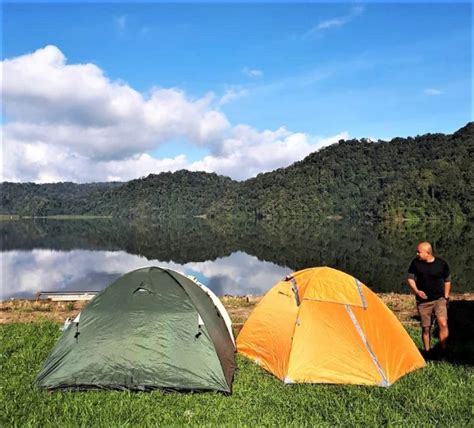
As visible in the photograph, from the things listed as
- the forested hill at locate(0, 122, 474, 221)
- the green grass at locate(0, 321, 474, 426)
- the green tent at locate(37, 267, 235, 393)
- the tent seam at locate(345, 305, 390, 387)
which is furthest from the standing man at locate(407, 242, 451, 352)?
the forested hill at locate(0, 122, 474, 221)

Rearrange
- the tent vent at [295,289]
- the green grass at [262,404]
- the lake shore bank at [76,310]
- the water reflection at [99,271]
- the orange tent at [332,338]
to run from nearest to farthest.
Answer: the green grass at [262,404] → the orange tent at [332,338] → the tent vent at [295,289] → the lake shore bank at [76,310] → the water reflection at [99,271]

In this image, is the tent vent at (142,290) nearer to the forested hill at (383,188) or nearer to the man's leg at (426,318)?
the man's leg at (426,318)

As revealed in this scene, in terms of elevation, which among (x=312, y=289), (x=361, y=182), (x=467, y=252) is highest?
(x=361, y=182)

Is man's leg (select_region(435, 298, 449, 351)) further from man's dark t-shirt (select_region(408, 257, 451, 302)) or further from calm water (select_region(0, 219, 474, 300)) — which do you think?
calm water (select_region(0, 219, 474, 300))

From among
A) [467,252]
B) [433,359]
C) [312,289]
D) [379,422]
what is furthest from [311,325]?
[467,252]

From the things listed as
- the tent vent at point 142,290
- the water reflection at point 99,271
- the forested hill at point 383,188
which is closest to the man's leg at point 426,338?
the tent vent at point 142,290

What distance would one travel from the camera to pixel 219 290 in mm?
26859

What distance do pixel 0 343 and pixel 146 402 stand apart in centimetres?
448

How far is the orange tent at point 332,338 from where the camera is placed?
697 centimetres

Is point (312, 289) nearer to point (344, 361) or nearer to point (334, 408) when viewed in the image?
point (344, 361)

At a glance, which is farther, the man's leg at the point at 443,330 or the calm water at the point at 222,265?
the calm water at the point at 222,265

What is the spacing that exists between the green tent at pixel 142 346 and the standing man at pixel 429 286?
383 centimetres

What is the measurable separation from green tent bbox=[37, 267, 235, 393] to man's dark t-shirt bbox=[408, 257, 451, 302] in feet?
12.8

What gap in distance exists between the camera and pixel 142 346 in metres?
6.82
